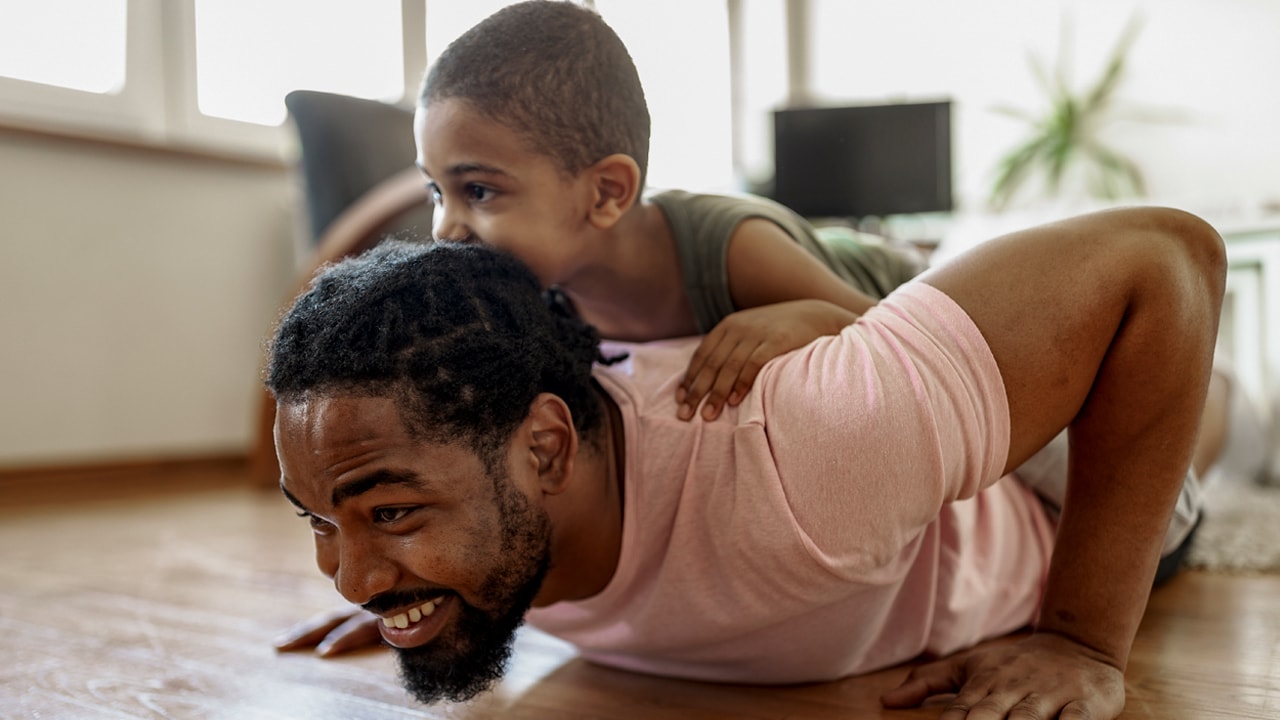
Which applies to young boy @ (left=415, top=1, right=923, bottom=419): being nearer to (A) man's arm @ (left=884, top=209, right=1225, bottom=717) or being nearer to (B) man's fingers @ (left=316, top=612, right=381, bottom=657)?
(A) man's arm @ (left=884, top=209, right=1225, bottom=717)

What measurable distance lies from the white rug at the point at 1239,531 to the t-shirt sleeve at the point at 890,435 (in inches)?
37.5

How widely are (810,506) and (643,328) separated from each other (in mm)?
624

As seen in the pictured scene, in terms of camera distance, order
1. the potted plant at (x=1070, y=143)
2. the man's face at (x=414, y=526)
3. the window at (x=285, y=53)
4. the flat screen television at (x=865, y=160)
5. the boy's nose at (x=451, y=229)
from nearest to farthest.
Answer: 1. the man's face at (x=414, y=526)
2. the boy's nose at (x=451, y=229)
3. the window at (x=285, y=53)
4. the flat screen television at (x=865, y=160)
5. the potted plant at (x=1070, y=143)

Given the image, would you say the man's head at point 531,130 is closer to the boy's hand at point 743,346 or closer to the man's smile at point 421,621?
the boy's hand at point 743,346

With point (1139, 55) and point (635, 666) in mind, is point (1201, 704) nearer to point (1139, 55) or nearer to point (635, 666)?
point (635, 666)

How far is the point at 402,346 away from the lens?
784 millimetres

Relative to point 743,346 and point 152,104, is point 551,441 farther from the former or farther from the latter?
point 152,104

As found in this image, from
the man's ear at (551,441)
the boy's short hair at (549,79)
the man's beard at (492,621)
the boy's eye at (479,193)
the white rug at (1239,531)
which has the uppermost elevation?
the boy's short hair at (549,79)

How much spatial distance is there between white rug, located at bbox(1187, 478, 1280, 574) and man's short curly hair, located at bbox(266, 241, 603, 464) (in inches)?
44.9

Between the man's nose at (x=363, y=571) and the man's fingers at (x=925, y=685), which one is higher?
the man's nose at (x=363, y=571)

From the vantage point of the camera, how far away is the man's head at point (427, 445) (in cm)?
78

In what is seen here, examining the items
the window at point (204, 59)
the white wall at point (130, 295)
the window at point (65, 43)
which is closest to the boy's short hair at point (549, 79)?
the window at point (204, 59)

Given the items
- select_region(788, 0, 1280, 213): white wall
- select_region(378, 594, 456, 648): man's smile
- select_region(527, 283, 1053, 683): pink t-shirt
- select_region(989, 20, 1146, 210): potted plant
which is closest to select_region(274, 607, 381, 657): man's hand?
select_region(527, 283, 1053, 683): pink t-shirt

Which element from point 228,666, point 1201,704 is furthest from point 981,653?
point 228,666
